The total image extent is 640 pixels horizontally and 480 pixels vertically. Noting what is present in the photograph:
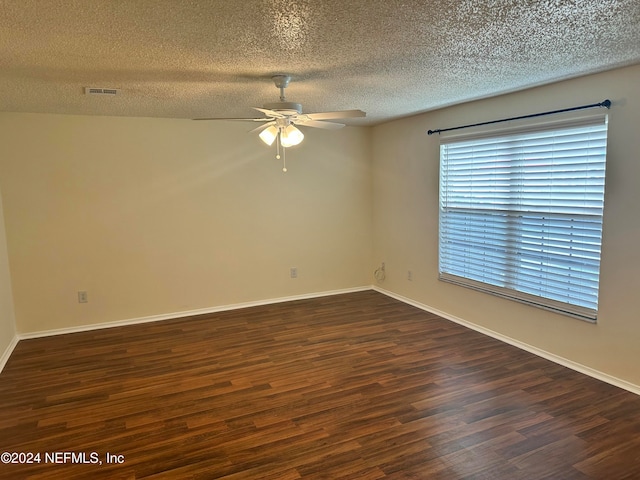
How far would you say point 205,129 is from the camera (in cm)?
475

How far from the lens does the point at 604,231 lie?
3.03 meters

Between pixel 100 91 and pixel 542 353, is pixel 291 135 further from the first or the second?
pixel 542 353

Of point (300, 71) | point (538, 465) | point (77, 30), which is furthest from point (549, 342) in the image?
point (77, 30)

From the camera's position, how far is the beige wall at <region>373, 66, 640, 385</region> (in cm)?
290

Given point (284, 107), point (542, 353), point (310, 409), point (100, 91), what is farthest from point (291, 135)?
point (542, 353)

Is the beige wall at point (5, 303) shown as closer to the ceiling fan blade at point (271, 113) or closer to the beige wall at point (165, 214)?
the beige wall at point (165, 214)

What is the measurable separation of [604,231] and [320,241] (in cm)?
323

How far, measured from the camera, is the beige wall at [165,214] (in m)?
4.18

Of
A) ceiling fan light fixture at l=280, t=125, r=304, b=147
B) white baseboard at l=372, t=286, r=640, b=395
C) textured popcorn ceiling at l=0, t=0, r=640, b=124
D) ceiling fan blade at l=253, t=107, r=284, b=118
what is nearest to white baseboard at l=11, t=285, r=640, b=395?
white baseboard at l=372, t=286, r=640, b=395

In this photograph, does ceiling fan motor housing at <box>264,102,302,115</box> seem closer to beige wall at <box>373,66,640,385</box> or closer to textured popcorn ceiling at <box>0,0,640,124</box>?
textured popcorn ceiling at <box>0,0,640,124</box>

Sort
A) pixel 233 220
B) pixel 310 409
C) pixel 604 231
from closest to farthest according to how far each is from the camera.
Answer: pixel 310 409 → pixel 604 231 → pixel 233 220

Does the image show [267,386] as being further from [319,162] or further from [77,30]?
[319,162]

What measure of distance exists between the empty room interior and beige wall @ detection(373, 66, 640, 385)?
2cm

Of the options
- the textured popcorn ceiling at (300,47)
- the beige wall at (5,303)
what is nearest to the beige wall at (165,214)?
the beige wall at (5,303)
